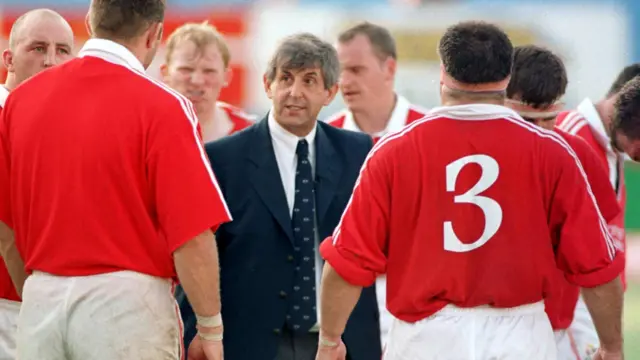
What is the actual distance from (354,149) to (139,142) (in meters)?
1.22

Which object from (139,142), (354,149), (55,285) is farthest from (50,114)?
(354,149)

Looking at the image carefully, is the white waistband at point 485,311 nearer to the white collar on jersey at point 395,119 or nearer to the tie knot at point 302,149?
the tie knot at point 302,149

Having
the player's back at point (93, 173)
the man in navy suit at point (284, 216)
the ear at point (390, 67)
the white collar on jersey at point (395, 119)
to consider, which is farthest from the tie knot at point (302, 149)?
the ear at point (390, 67)

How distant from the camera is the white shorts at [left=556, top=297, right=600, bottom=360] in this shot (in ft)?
16.1

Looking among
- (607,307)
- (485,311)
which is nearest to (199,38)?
(485,311)

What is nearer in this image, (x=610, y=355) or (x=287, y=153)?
(x=610, y=355)

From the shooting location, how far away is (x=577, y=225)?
3.75 metres

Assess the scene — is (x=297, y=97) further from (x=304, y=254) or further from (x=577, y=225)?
(x=577, y=225)

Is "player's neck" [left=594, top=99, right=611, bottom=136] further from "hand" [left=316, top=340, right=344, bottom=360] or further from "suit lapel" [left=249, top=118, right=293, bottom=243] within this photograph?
"hand" [left=316, top=340, right=344, bottom=360]

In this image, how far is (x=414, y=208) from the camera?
3.78m

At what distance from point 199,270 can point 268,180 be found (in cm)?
85

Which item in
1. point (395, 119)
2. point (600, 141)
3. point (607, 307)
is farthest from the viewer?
point (395, 119)

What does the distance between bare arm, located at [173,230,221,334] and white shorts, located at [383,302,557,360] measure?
0.65 metres

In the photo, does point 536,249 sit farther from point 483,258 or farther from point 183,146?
point 183,146
